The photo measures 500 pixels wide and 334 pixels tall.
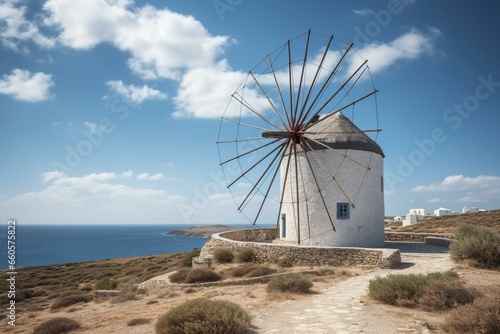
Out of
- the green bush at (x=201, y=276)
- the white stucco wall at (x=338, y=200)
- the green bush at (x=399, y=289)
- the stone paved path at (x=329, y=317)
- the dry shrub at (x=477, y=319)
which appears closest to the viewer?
the dry shrub at (x=477, y=319)

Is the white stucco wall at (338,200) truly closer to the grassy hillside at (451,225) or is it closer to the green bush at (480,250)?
the green bush at (480,250)

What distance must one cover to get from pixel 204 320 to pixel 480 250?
1067 centimetres

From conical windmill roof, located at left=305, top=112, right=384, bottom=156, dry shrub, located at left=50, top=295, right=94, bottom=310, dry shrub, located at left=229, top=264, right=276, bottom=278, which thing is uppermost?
conical windmill roof, located at left=305, top=112, right=384, bottom=156

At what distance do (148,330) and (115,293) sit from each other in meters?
8.12

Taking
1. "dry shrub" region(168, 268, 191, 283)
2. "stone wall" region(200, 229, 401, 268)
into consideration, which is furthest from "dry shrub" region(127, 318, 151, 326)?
"stone wall" region(200, 229, 401, 268)

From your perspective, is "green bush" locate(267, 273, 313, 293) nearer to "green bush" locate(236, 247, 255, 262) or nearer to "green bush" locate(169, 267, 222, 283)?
"green bush" locate(169, 267, 222, 283)

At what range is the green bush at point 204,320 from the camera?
548 cm

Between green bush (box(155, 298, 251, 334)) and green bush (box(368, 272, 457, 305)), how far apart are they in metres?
3.23

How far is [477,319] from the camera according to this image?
5.03 metres

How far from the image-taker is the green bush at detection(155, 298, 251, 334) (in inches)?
216

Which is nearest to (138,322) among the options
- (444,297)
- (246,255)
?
(444,297)

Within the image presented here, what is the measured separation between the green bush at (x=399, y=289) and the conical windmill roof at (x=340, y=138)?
9.49 meters

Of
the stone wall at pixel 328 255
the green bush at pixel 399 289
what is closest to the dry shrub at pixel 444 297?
the green bush at pixel 399 289

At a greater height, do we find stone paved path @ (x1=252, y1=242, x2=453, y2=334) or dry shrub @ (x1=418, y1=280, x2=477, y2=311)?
dry shrub @ (x1=418, y1=280, x2=477, y2=311)
